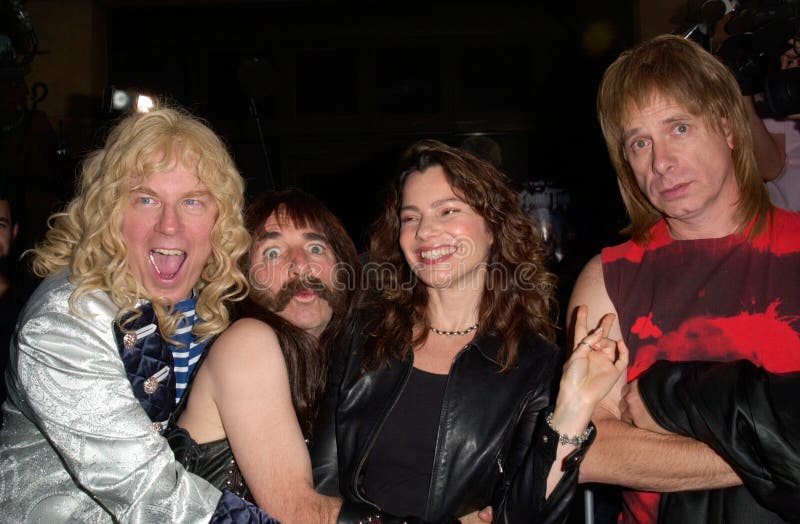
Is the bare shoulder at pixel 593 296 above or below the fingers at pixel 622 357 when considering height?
above

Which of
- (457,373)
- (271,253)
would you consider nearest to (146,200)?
(271,253)

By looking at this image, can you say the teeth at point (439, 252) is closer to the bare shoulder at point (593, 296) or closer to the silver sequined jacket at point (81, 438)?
the bare shoulder at point (593, 296)

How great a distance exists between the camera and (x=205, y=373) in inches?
76.4

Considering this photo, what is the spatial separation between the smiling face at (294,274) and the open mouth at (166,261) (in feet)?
1.26

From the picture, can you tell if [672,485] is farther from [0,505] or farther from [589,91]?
[589,91]

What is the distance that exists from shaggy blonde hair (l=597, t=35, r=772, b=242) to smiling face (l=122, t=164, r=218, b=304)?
1397mm

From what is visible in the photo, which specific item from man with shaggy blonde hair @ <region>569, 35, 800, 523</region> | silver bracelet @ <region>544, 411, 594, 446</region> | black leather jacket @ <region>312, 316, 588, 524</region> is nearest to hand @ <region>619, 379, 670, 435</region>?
man with shaggy blonde hair @ <region>569, 35, 800, 523</region>

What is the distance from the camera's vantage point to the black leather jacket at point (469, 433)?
184 centimetres

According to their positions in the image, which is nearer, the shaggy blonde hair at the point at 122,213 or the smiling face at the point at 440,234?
the shaggy blonde hair at the point at 122,213

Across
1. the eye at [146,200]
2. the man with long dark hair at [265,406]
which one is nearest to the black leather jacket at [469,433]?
the man with long dark hair at [265,406]

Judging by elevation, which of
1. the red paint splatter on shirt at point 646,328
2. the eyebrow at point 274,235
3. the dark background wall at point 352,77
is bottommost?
the red paint splatter on shirt at point 646,328

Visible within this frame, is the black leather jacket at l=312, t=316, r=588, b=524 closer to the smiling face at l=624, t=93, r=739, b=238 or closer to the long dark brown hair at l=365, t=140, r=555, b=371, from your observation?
the long dark brown hair at l=365, t=140, r=555, b=371

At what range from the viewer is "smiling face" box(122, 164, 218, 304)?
2021 millimetres

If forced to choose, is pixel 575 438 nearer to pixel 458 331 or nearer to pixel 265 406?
pixel 458 331
